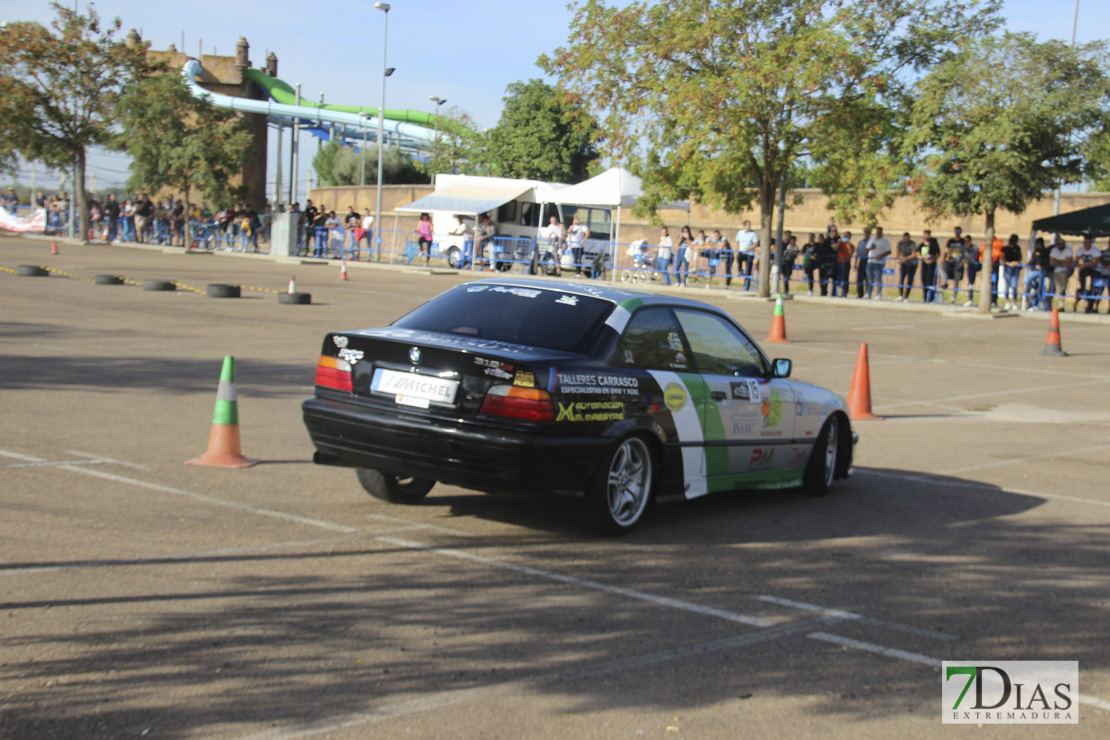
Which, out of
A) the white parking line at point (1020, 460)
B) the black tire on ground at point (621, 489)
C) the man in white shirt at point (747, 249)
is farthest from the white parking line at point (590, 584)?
the man in white shirt at point (747, 249)

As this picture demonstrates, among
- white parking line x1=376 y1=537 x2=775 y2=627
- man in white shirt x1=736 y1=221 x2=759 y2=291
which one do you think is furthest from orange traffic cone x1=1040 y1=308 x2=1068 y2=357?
white parking line x1=376 y1=537 x2=775 y2=627

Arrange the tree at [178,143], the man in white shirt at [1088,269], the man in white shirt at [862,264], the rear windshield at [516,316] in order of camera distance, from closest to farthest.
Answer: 1. the rear windshield at [516,316]
2. the man in white shirt at [1088,269]
3. the man in white shirt at [862,264]
4. the tree at [178,143]

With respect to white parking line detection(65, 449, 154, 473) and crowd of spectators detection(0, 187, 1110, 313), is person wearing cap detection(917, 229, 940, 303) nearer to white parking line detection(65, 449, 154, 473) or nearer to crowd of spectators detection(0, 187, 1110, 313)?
crowd of spectators detection(0, 187, 1110, 313)

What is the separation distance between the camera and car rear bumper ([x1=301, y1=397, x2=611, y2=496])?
238 inches

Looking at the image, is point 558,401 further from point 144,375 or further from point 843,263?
point 843,263

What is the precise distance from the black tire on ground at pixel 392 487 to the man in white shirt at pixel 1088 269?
25.5m

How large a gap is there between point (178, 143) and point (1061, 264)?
30616 mm

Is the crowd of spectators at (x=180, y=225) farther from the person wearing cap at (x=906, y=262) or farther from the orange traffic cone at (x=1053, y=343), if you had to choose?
the orange traffic cone at (x=1053, y=343)

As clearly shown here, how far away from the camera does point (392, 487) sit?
721 centimetres

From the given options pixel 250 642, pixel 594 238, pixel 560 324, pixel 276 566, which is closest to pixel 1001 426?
pixel 560 324

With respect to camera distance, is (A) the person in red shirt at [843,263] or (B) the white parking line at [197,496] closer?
Answer: (B) the white parking line at [197,496]

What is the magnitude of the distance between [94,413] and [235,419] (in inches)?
96.4

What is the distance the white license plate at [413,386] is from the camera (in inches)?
246

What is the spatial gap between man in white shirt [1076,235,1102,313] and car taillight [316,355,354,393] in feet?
86.0
